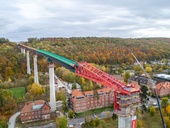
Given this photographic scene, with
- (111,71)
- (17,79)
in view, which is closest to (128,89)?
(17,79)

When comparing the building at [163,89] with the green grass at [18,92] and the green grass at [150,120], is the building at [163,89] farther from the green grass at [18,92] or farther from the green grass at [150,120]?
the green grass at [18,92]

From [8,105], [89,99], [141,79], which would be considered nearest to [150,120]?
[89,99]

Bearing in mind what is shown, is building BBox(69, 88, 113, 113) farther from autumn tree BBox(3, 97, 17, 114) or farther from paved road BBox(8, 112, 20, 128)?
autumn tree BBox(3, 97, 17, 114)

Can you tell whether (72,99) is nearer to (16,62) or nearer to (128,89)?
(128,89)

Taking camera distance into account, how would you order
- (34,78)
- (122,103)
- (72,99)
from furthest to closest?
(34,78) < (72,99) < (122,103)

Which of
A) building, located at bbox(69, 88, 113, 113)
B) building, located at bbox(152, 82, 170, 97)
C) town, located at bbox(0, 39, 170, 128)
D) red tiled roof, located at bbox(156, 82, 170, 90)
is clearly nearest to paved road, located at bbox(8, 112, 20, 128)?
town, located at bbox(0, 39, 170, 128)
